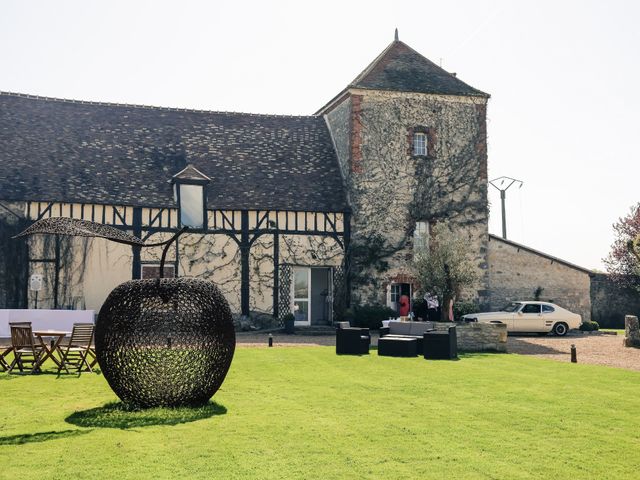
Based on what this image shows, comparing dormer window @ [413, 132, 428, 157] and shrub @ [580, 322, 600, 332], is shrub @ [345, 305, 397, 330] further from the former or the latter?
shrub @ [580, 322, 600, 332]

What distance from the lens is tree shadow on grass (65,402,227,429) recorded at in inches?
317

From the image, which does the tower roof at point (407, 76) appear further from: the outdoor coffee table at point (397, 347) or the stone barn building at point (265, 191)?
the outdoor coffee table at point (397, 347)

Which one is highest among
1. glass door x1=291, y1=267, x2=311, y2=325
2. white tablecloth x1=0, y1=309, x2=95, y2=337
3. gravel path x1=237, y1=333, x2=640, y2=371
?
glass door x1=291, y1=267, x2=311, y2=325

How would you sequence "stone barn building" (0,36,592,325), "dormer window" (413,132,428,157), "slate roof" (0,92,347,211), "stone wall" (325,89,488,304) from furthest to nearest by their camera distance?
"dormer window" (413,132,428,157), "stone wall" (325,89,488,304), "slate roof" (0,92,347,211), "stone barn building" (0,36,592,325)

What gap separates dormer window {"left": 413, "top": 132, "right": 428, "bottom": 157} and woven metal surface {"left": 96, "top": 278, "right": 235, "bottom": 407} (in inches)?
665

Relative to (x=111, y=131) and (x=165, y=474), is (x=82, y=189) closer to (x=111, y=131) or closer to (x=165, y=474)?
(x=111, y=131)

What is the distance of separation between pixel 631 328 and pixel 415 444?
45.4 ft

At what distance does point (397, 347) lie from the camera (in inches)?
619

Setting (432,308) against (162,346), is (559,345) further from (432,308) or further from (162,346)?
(162,346)

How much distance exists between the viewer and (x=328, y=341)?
1984 cm

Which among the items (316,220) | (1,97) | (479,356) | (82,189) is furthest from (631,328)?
(1,97)

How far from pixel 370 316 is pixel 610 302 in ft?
42.4

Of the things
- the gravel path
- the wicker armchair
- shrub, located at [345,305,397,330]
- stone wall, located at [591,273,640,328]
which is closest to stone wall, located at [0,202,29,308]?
the gravel path

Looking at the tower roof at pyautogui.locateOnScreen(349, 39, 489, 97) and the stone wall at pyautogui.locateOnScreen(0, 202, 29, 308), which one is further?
the tower roof at pyautogui.locateOnScreen(349, 39, 489, 97)
